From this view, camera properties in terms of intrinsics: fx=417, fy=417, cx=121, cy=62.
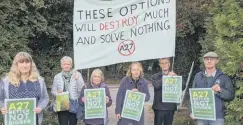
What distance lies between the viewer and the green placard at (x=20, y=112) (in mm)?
5387

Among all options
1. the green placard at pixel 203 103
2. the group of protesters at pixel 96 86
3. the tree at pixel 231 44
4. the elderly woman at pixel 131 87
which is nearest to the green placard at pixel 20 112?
the group of protesters at pixel 96 86

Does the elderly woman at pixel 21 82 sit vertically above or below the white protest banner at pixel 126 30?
below

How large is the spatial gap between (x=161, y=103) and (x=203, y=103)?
967 mm

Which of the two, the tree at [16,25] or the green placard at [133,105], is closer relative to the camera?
the green placard at [133,105]

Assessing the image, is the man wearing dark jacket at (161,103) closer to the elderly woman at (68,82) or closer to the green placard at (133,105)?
the green placard at (133,105)

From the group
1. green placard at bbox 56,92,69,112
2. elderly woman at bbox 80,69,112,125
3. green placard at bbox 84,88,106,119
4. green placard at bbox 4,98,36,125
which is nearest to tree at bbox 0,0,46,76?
green placard at bbox 56,92,69,112

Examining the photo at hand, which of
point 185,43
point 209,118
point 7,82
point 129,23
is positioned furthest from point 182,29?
point 7,82

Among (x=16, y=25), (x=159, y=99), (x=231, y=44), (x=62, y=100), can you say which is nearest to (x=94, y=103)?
(x=62, y=100)

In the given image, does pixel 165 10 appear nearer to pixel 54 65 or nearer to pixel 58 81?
pixel 58 81

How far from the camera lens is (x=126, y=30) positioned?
7.16 meters

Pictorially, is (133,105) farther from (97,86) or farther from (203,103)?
(203,103)

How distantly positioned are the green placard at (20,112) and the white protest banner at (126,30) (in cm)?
175

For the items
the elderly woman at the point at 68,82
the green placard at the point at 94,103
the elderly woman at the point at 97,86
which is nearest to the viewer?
the green placard at the point at 94,103

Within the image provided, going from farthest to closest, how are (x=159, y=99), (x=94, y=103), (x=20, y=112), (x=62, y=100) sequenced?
(x=159, y=99)
(x=62, y=100)
(x=94, y=103)
(x=20, y=112)
